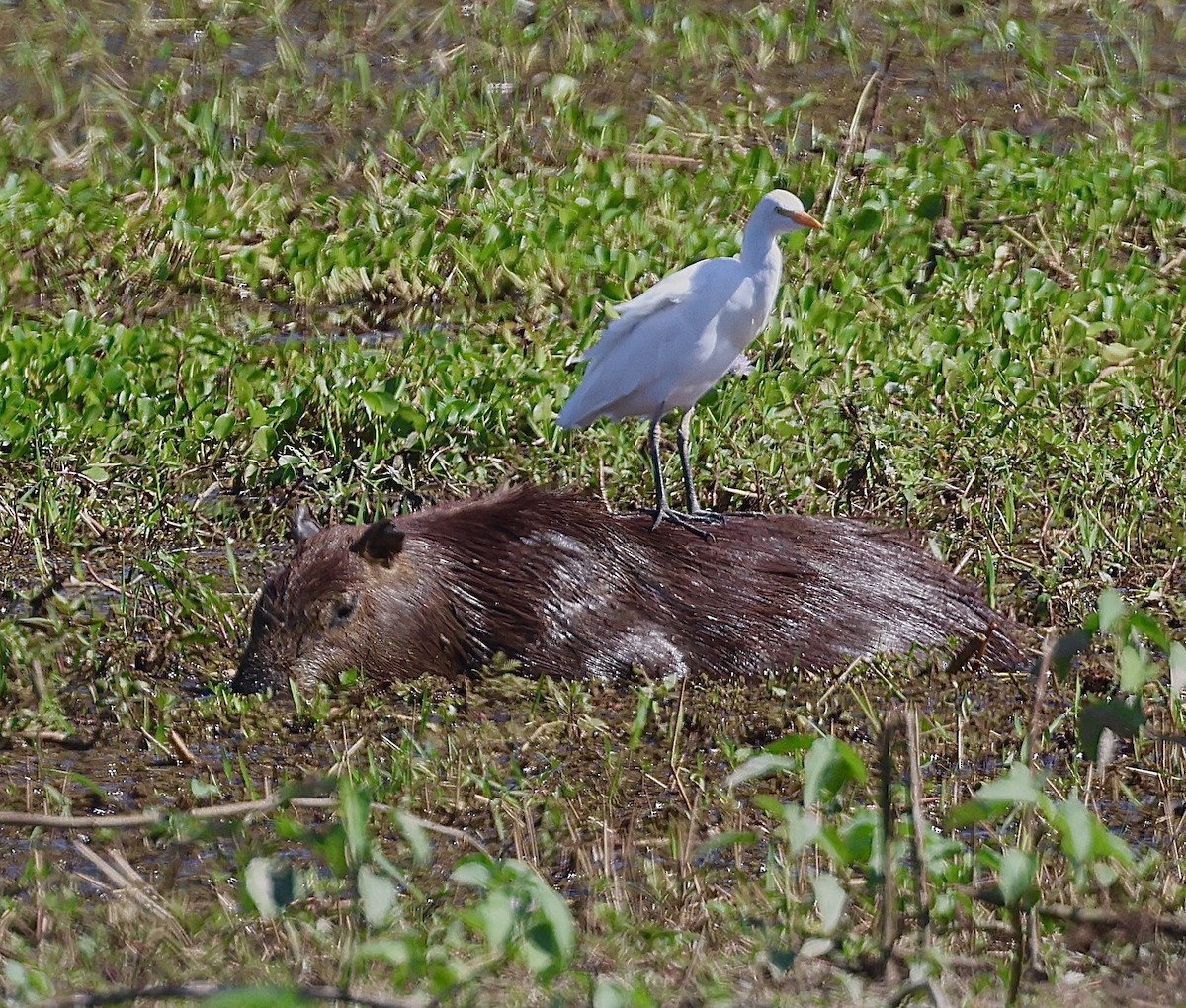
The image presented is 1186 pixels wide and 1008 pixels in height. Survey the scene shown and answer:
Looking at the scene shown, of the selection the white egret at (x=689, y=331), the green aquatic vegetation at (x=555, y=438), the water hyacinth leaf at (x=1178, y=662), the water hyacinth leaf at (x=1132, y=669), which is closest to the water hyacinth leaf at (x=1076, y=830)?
the green aquatic vegetation at (x=555, y=438)

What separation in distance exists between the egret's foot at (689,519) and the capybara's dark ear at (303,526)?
1.07 meters

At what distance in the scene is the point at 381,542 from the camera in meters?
6.11

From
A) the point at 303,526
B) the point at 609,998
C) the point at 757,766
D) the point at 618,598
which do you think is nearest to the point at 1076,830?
the point at 757,766

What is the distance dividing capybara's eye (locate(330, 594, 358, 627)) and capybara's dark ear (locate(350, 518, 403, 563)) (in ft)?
0.47

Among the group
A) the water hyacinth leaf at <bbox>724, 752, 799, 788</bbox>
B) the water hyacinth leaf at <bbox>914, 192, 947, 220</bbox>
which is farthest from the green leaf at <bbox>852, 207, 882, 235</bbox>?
the water hyacinth leaf at <bbox>724, 752, 799, 788</bbox>

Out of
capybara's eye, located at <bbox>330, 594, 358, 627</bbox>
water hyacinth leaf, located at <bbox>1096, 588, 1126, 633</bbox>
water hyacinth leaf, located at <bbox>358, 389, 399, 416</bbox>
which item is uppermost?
water hyacinth leaf, located at <bbox>1096, 588, 1126, 633</bbox>

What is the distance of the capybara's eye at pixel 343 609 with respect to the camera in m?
6.09

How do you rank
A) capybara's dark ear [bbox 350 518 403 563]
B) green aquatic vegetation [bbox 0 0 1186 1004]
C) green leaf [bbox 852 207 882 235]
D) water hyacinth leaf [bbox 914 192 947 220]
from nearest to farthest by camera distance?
1. green aquatic vegetation [bbox 0 0 1186 1004]
2. capybara's dark ear [bbox 350 518 403 563]
3. green leaf [bbox 852 207 882 235]
4. water hyacinth leaf [bbox 914 192 947 220]

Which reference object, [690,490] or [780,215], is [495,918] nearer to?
[690,490]

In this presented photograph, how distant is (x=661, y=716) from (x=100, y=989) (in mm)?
2509

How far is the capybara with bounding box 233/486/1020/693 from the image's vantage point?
614cm

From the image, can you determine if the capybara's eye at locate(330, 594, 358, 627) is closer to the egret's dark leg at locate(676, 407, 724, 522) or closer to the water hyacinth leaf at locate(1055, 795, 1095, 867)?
the egret's dark leg at locate(676, 407, 724, 522)

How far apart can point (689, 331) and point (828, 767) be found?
305 centimetres

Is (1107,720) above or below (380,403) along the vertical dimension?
above
